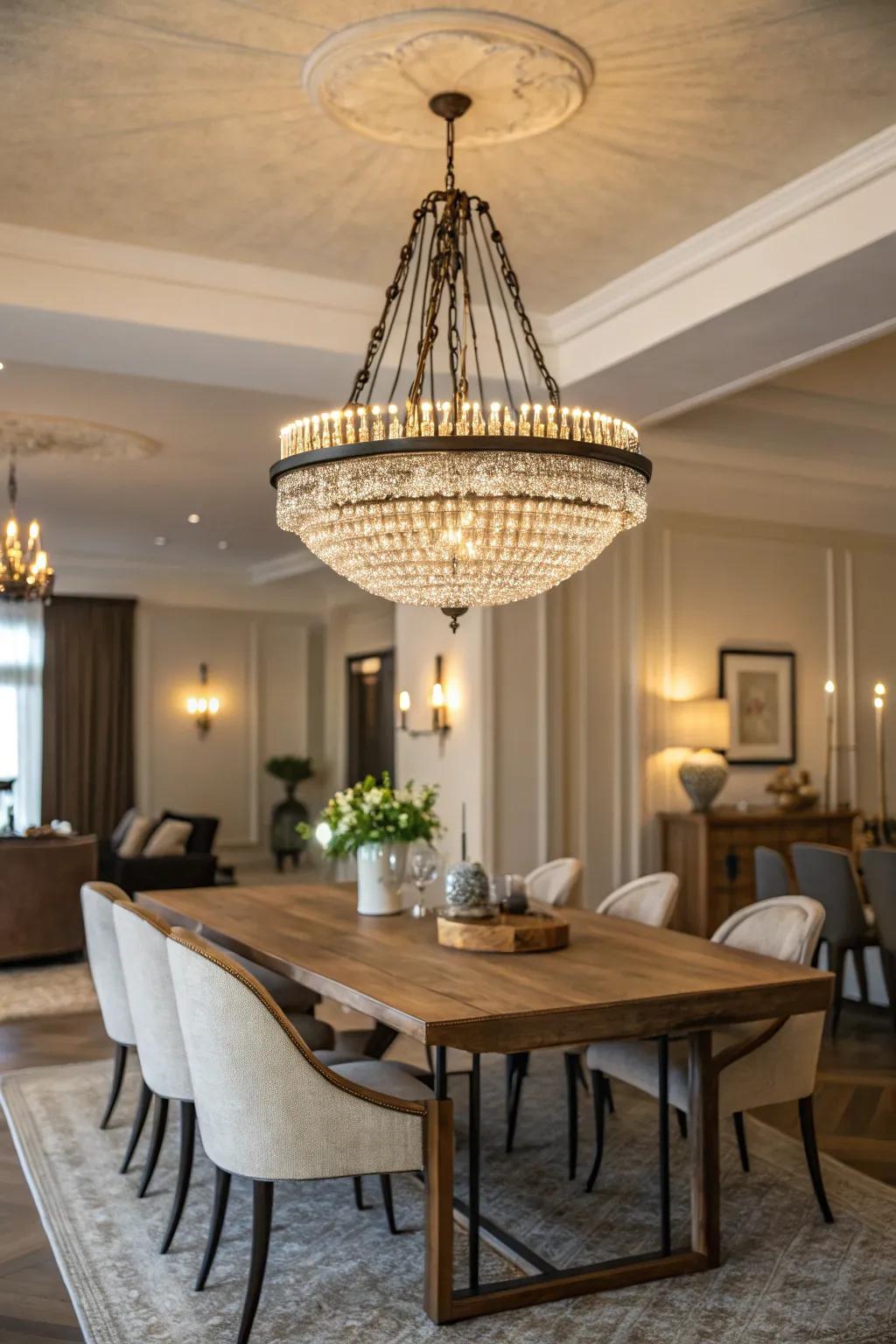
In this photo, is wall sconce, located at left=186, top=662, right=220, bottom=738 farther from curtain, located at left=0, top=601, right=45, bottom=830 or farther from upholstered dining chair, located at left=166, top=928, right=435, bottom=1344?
upholstered dining chair, located at left=166, top=928, right=435, bottom=1344

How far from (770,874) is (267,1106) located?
3.75 m

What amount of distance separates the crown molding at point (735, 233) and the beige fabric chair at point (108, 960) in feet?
8.91

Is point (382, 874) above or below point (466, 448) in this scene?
below

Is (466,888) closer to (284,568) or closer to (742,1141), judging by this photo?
(742,1141)

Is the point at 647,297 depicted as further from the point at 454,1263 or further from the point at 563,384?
the point at 454,1263

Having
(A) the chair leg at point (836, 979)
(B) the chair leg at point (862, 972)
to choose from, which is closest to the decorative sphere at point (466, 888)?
(A) the chair leg at point (836, 979)

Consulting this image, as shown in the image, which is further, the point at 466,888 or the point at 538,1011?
the point at 466,888

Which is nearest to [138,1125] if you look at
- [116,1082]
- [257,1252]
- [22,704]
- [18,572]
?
[116,1082]

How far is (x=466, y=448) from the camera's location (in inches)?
114

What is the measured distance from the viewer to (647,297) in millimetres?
4406

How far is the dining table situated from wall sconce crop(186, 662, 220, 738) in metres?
8.54

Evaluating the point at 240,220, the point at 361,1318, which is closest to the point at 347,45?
the point at 240,220

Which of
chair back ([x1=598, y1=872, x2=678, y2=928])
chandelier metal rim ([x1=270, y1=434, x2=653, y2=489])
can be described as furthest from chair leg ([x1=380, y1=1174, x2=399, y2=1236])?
chandelier metal rim ([x1=270, y1=434, x2=653, y2=489])

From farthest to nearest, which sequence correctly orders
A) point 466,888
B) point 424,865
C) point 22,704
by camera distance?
point 22,704, point 424,865, point 466,888
